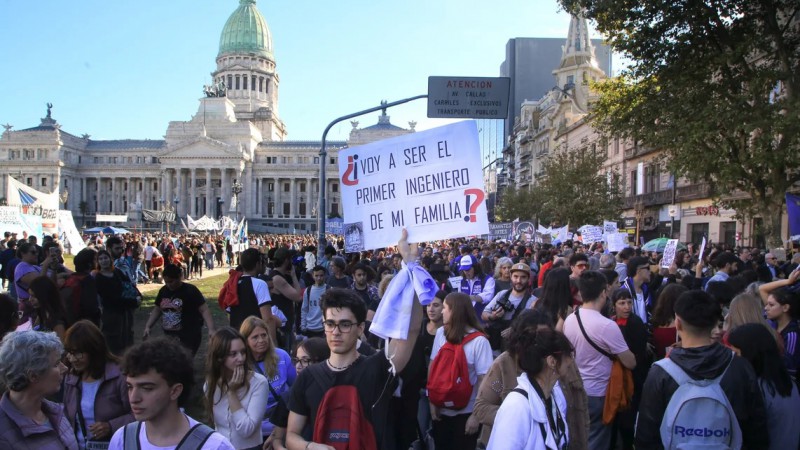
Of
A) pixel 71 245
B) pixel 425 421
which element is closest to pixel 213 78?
pixel 71 245

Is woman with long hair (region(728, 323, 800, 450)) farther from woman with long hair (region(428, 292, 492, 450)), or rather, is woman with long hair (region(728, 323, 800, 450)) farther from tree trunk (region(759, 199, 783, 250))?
tree trunk (region(759, 199, 783, 250))

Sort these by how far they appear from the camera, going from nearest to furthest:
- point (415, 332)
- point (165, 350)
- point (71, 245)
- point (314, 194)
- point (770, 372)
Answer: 1. point (165, 350)
2. point (415, 332)
3. point (770, 372)
4. point (71, 245)
5. point (314, 194)

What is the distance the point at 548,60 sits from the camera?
368 ft

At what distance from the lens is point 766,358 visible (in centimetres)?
402

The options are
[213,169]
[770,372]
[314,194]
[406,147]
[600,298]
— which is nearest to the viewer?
[770,372]

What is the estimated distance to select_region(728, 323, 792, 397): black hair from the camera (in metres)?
3.99

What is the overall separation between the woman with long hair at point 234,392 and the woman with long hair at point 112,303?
15.1ft

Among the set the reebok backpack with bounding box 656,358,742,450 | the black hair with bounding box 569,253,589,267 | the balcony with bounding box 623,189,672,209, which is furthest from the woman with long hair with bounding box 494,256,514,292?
the balcony with bounding box 623,189,672,209

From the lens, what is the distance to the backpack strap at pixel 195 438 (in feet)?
8.73

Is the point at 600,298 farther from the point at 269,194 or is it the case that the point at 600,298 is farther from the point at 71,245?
the point at 269,194

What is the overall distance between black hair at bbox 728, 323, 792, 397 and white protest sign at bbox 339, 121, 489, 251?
1.81 meters

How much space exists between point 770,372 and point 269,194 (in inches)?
4264

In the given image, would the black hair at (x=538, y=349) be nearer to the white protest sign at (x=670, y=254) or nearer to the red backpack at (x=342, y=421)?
the red backpack at (x=342, y=421)

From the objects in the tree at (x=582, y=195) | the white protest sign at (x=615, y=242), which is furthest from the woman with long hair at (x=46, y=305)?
the tree at (x=582, y=195)
